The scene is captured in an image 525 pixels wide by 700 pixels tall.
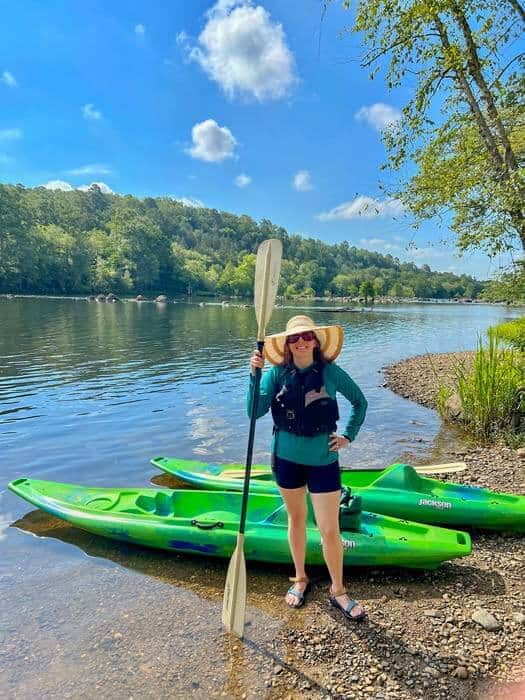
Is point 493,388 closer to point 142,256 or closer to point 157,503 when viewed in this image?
point 157,503

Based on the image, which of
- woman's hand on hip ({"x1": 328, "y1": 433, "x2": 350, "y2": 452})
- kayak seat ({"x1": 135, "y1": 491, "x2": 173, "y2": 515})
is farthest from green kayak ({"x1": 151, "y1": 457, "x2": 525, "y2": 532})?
woman's hand on hip ({"x1": 328, "y1": 433, "x2": 350, "y2": 452})

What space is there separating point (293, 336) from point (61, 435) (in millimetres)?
7720

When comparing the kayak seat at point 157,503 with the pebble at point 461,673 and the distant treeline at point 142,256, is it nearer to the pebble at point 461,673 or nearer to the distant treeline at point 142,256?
the pebble at point 461,673

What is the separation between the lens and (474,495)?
209 inches

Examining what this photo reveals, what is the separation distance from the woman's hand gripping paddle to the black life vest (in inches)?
9.0

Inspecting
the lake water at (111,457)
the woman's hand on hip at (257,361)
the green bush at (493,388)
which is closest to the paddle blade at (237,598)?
the lake water at (111,457)

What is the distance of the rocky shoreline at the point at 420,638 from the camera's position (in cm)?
304

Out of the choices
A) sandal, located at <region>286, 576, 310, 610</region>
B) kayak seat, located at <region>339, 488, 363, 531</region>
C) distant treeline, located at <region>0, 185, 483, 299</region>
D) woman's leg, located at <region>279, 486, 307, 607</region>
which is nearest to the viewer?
woman's leg, located at <region>279, 486, 307, 607</region>

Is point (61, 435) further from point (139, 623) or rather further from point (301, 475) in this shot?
point (301, 475)

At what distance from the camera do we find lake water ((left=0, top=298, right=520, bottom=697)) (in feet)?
12.1

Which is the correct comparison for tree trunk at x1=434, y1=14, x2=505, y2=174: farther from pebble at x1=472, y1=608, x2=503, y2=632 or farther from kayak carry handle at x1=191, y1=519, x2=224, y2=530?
kayak carry handle at x1=191, y1=519, x2=224, y2=530

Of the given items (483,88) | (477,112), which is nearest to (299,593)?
(477,112)

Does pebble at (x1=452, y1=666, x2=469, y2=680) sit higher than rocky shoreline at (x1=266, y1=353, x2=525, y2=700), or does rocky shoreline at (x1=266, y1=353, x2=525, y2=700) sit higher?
pebble at (x1=452, y1=666, x2=469, y2=680)

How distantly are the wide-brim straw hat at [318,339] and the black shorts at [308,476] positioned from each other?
752 mm
